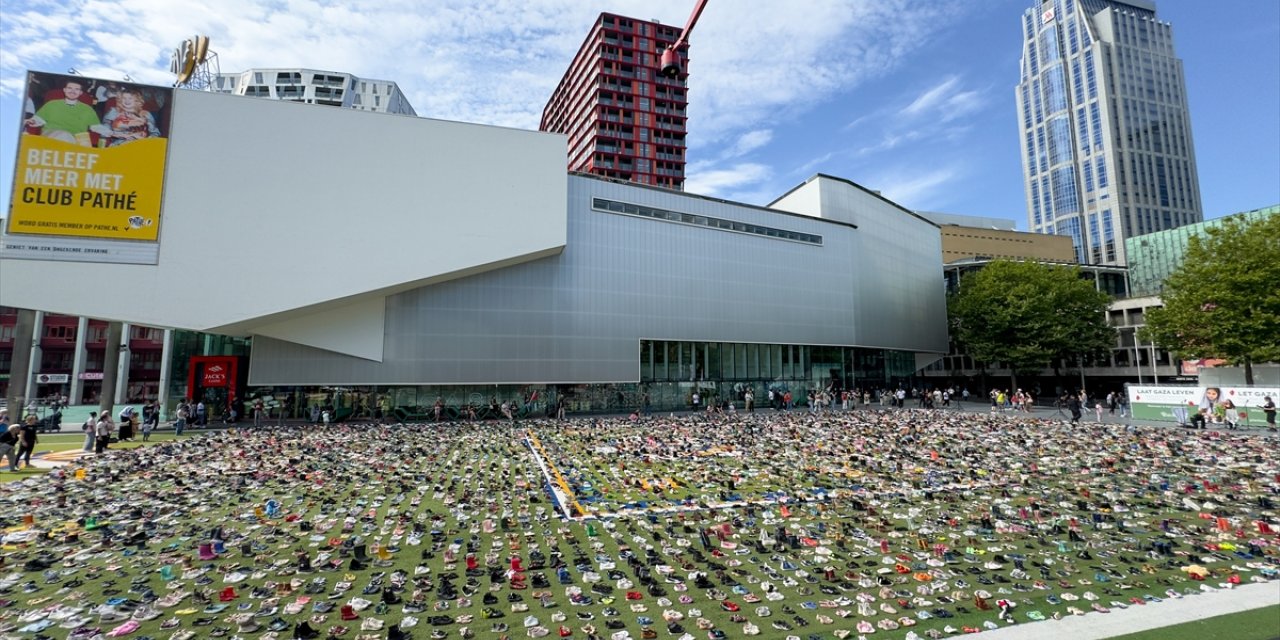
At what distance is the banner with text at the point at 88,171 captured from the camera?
2566 centimetres

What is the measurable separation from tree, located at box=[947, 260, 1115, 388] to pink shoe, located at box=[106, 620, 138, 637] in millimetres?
55809

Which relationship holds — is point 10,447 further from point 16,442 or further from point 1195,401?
point 1195,401

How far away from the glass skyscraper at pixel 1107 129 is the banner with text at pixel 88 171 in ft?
516

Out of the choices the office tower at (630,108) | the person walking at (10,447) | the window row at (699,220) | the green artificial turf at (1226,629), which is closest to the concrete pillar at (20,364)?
the person walking at (10,447)

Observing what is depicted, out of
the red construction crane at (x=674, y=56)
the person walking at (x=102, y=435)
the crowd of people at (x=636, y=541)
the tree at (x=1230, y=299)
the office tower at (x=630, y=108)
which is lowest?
the crowd of people at (x=636, y=541)

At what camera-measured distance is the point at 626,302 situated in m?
39.5

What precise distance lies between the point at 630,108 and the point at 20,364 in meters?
71.8

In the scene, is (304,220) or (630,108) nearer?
(304,220)

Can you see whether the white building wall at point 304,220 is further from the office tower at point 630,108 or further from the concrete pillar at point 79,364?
the office tower at point 630,108

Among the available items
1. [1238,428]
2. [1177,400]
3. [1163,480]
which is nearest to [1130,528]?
[1163,480]

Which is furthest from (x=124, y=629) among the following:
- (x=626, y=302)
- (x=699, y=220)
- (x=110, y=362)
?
(x=699, y=220)

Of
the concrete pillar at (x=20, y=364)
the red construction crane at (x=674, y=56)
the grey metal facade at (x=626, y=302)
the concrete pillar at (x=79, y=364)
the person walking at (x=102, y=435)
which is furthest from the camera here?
the concrete pillar at (x=79, y=364)

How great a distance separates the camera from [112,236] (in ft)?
86.6

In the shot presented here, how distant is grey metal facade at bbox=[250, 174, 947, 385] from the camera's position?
1319 inches
